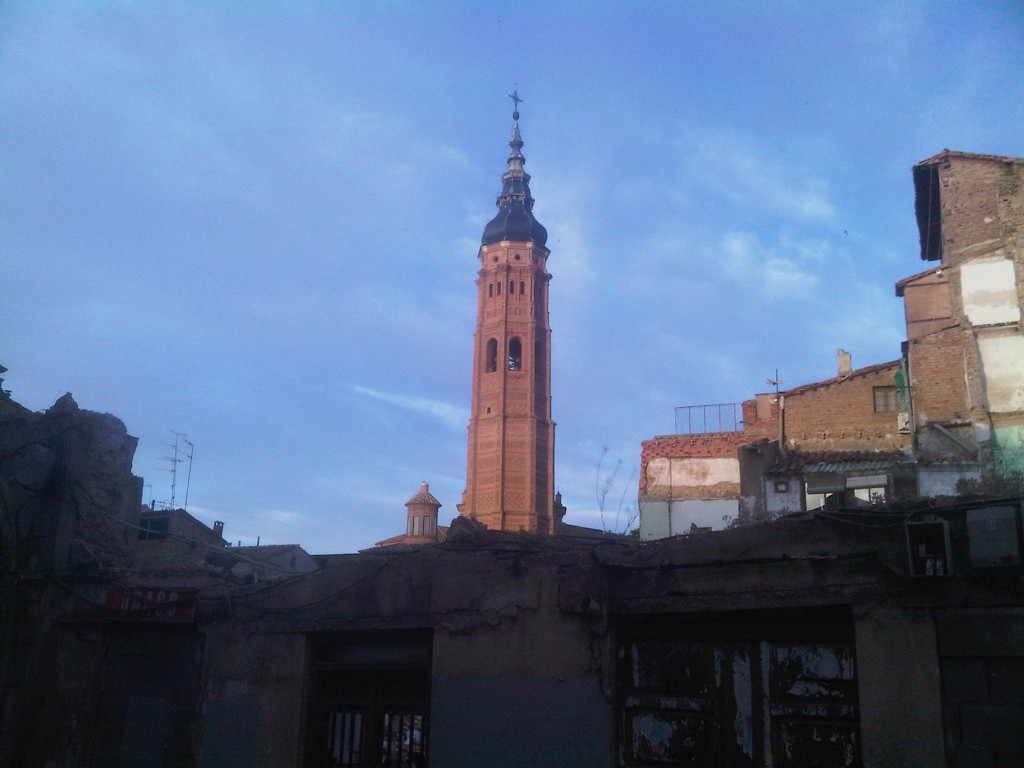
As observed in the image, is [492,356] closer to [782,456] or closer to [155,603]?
[782,456]

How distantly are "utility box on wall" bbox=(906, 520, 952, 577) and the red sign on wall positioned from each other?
7.71 metres

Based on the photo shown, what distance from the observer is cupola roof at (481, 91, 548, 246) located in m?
72.6

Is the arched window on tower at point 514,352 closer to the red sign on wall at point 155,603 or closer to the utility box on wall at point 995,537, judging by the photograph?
the red sign on wall at point 155,603

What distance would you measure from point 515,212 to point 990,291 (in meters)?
56.4

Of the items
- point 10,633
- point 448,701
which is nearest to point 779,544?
point 448,701

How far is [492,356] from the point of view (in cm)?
7000

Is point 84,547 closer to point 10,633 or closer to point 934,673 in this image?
point 10,633

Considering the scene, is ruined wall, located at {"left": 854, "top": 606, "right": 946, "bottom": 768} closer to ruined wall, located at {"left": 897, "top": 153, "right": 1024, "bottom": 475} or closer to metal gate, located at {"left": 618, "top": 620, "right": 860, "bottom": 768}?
metal gate, located at {"left": 618, "top": 620, "right": 860, "bottom": 768}

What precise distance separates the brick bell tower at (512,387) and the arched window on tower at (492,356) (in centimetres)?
8

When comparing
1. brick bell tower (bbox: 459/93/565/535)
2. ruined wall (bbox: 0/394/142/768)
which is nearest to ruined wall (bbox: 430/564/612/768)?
ruined wall (bbox: 0/394/142/768)

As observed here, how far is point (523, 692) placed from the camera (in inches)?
302

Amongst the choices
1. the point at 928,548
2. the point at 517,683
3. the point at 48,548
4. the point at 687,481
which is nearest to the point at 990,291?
the point at 687,481

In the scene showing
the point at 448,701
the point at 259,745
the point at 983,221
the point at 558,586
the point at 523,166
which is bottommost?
the point at 259,745

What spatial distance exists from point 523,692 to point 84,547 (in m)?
6.85
